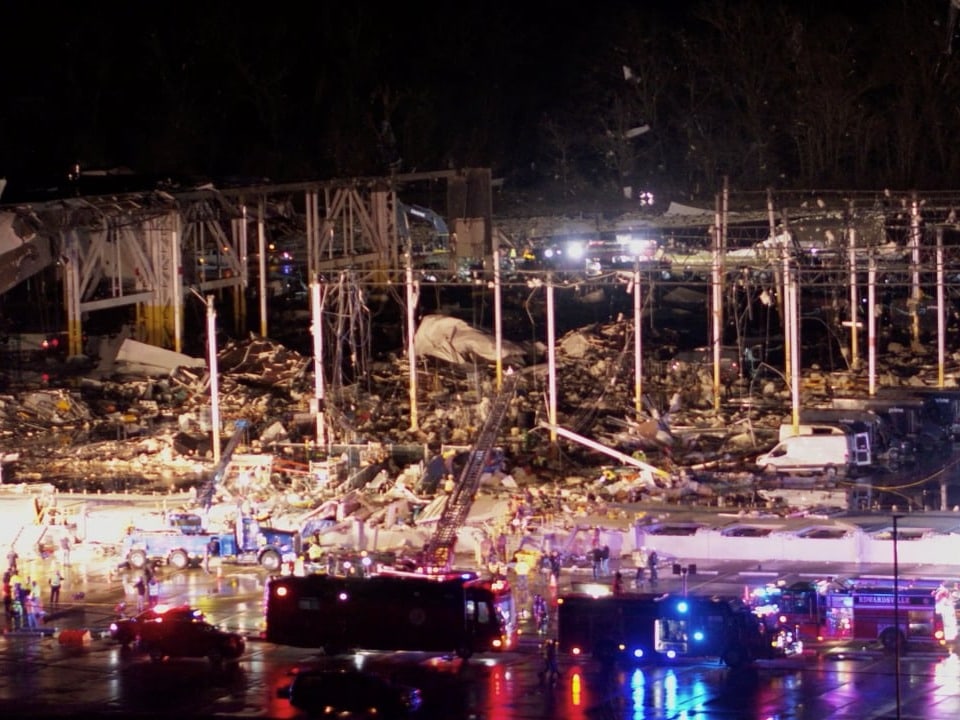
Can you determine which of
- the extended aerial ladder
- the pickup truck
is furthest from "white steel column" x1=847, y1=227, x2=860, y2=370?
the pickup truck

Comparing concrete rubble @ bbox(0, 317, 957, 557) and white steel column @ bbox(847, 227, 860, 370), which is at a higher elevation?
white steel column @ bbox(847, 227, 860, 370)

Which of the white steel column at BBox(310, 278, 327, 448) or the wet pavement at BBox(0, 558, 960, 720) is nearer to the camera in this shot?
the wet pavement at BBox(0, 558, 960, 720)

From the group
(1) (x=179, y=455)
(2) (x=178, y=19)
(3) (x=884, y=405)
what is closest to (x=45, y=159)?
(2) (x=178, y=19)

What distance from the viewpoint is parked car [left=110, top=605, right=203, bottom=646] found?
2003cm

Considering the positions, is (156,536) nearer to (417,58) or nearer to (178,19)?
(178,19)

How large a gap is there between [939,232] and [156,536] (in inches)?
598

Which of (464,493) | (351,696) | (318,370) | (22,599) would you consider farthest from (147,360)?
(351,696)

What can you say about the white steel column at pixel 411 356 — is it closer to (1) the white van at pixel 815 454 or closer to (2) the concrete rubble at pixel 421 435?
(2) the concrete rubble at pixel 421 435

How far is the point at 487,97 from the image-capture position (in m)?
66.7

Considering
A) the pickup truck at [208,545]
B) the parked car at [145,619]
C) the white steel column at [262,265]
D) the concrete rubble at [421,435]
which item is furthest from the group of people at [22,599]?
the white steel column at [262,265]

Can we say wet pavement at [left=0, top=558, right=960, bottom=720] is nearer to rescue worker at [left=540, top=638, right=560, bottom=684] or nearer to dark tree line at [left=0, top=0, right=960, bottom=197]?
rescue worker at [left=540, top=638, right=560, bottom=684]

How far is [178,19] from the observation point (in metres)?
63.1

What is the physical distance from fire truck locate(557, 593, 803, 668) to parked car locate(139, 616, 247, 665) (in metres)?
3.59

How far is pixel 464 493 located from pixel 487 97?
43.1m
